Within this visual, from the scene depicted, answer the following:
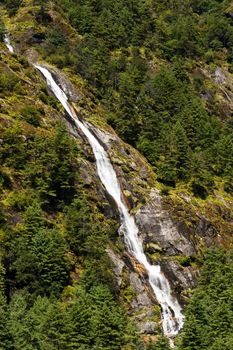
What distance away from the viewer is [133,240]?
78.1m

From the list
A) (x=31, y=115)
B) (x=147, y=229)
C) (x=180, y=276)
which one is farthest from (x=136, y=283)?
(x=31, y=115)

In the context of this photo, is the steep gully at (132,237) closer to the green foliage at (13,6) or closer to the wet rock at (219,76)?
the green foliage at (13,6)

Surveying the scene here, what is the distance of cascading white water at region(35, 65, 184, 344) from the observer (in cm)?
7038

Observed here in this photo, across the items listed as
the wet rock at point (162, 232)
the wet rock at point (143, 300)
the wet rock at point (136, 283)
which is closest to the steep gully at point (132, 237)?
the wet rock at point (162, 232)

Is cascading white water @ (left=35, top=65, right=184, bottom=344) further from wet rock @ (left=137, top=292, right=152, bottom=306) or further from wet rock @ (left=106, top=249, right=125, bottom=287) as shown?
wet rock @ (left=106, top=249, right=125, bottom=287)

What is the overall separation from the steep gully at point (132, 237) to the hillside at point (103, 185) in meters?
0.78

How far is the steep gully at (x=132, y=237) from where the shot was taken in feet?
231

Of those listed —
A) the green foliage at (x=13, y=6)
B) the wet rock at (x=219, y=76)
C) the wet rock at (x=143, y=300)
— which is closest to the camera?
the wet rock at (x=143, y=300)

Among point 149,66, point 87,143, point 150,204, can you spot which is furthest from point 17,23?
point 150,204

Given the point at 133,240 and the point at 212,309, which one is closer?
the point at 212,309

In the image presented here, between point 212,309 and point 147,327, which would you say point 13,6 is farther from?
point 212,309

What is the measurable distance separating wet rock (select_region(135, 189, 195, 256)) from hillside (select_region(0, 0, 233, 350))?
17 centimetres

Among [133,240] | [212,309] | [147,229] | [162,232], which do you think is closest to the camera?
[212,309]

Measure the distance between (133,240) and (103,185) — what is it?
8704mm
